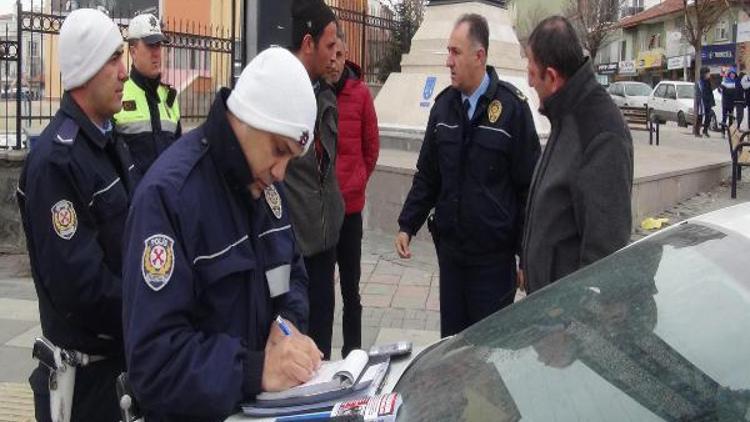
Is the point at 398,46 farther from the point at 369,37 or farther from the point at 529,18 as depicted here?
the point at 529,18

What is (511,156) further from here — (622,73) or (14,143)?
(622,73)

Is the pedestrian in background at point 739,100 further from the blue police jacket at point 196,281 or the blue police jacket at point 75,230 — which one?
the blue police jacket at point 196,281

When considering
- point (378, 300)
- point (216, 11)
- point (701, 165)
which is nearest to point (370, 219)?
point (378, 300)

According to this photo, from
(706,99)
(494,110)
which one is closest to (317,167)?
(494,110)

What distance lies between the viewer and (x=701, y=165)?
11.2 metres

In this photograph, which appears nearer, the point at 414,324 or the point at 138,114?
the point at 138,114

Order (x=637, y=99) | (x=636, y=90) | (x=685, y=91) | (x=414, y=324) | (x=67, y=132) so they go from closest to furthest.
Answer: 1. (x=67, y=132)
2. (x=414, y=324)
3. (x=685, y=91)
4. (x=637, y=99)
5. (x=636, y=90)

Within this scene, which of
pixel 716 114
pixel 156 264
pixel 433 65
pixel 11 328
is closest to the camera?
pixel 156 264

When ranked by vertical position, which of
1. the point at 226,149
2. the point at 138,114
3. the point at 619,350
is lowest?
the point at 619,350

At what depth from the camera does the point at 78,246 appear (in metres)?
2.54

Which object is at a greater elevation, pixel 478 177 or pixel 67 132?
pixel 67 132

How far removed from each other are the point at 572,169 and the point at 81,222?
174 cm

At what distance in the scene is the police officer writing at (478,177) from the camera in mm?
3816

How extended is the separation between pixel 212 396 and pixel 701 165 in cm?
1052
